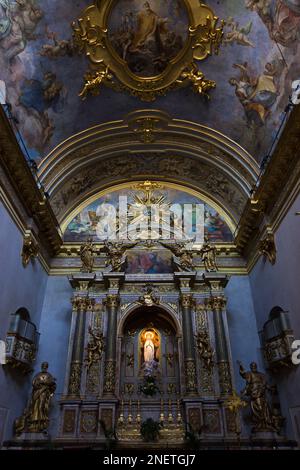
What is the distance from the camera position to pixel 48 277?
14109 mm

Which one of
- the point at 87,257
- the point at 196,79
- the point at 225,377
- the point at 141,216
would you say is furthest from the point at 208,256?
the point at 196,79

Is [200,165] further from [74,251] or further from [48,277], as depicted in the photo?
[48,277]

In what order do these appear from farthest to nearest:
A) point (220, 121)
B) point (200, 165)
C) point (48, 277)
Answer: point (200, 165)
point (48, 277)
point (220, 121)

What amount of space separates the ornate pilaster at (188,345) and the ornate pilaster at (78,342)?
3250 mm

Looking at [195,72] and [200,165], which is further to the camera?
[200,165]

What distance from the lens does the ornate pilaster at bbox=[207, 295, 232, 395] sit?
1140cm

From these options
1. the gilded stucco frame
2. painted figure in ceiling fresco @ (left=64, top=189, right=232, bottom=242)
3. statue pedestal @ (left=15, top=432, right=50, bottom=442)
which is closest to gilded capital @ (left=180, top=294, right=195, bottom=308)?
painted figure in ceiling fresco @ (left=64, top=189, right=232, bottom=242)

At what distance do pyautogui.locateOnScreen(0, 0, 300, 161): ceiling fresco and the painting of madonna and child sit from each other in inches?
2.4

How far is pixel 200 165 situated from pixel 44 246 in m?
7.02

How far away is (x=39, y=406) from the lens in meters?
10.7

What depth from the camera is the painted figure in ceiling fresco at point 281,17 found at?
30.0ft

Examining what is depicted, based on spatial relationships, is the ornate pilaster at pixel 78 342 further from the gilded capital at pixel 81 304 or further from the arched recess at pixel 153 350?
the arched recess at pixel 153 350

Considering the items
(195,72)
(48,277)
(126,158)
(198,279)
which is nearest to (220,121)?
(195,72)

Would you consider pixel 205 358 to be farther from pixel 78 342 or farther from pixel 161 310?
pixel 78 342
